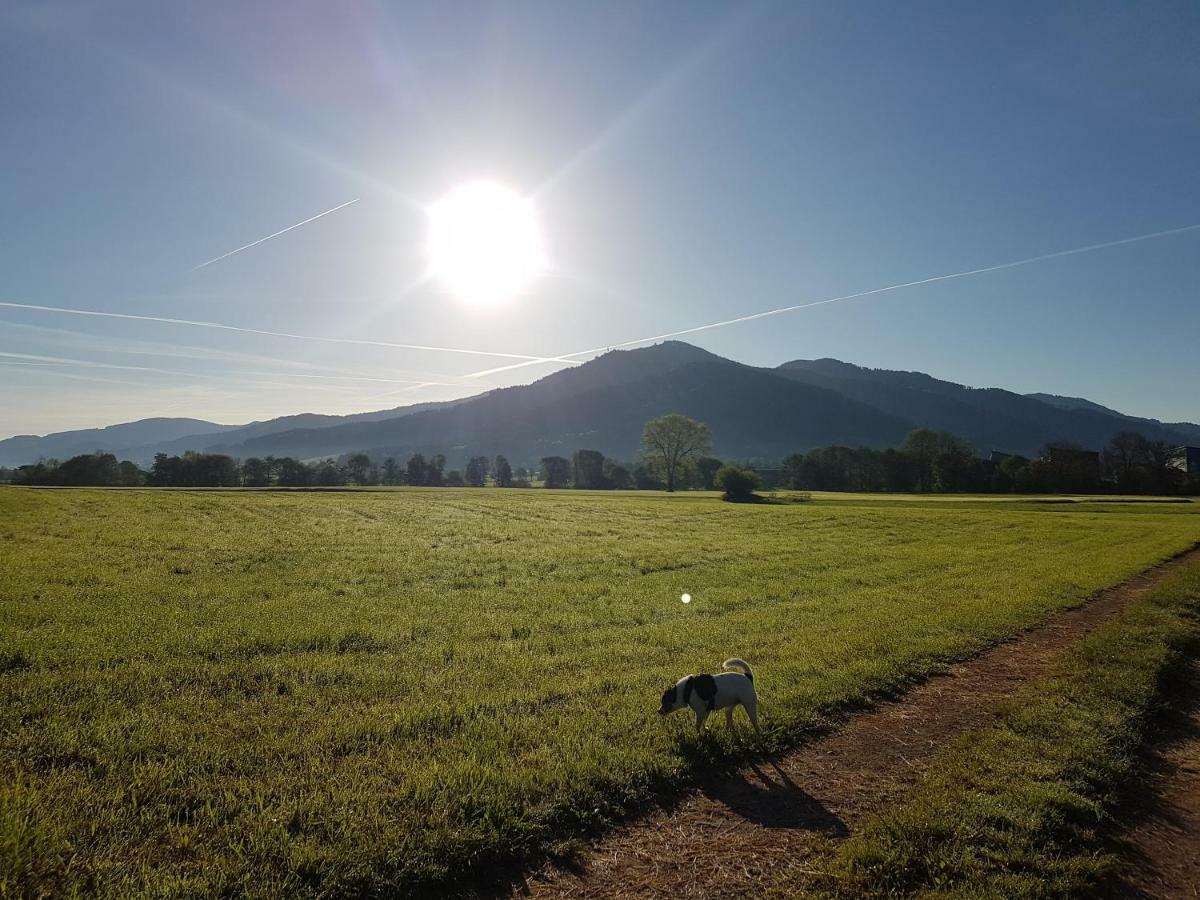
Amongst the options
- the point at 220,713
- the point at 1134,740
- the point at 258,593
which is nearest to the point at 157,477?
the point at 258,593

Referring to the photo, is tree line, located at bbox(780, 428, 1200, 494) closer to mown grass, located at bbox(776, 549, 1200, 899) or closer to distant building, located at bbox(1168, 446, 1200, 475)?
distant building, located at bbox(1168, 446, 1200, 475)

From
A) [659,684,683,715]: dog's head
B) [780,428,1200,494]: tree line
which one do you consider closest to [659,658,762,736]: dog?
[659,684,683,715]: dog's head

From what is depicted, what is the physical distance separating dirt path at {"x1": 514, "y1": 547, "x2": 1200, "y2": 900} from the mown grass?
381 millimetres

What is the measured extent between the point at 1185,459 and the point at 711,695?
534ft

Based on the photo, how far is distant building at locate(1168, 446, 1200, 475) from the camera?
11311cm

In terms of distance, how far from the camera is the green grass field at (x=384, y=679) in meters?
5.78

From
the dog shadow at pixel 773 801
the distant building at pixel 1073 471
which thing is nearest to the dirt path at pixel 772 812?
the dog shadow at pixel 773 801

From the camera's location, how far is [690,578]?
71.1 ft

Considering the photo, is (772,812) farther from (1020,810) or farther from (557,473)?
(557,473)

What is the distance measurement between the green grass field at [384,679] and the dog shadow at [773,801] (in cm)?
53

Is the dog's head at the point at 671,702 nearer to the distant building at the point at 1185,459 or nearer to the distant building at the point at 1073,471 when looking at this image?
the distant building at the point at 1073,471

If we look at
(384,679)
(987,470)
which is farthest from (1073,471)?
(384,679)

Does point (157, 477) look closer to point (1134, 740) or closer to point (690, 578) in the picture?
point (690, 578)

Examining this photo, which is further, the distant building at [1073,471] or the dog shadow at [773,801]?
the distant building at [1073,471]
